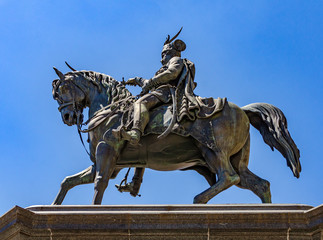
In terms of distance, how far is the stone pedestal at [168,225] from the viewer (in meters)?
11.1

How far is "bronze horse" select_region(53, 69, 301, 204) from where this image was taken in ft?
44.5

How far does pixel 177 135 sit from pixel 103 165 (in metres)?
1.44

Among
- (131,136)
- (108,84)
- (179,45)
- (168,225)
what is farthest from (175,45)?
(168,225)

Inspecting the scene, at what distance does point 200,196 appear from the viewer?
42.8 ft

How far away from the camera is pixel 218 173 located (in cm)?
1338

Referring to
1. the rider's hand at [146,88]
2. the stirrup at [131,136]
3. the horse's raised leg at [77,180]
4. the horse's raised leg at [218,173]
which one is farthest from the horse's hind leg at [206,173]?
the horse's raised leg at [77,180]

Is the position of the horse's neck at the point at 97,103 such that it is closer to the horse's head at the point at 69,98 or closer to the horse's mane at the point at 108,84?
the horse's mane at the point at 108,84

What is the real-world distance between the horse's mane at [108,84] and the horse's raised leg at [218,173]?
81.9 inches

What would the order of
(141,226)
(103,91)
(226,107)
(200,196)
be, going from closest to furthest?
(141,226) < (200,196) < (226,107) < (103,91)

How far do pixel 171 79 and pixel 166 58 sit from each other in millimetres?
802

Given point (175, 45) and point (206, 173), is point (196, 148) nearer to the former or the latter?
point (206, 173)

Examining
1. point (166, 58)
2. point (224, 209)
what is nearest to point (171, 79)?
point (166, 58)

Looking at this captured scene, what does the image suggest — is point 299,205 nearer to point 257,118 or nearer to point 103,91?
point 257,118

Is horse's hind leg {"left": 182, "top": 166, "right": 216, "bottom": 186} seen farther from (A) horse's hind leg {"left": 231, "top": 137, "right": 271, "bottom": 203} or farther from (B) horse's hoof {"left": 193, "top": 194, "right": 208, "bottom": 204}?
(B) horse's hoof {"left": 193, "top": 194, "right": 208, "bottom": 204}
